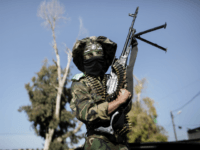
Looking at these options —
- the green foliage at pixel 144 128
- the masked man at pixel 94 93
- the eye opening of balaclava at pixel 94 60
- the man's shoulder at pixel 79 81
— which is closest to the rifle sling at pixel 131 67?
the masked man at pixel 94 93

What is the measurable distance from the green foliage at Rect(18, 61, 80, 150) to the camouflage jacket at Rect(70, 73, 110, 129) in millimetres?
14817

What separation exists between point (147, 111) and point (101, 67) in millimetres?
14481

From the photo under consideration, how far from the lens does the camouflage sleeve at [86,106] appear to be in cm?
159

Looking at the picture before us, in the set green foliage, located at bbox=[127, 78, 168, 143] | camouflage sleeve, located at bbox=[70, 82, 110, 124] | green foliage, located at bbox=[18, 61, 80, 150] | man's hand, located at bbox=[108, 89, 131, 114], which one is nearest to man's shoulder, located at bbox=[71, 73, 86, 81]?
camouflage sleeve, located at bbox=[70, 82, 110, 124]

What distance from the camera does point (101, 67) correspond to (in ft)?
6.70

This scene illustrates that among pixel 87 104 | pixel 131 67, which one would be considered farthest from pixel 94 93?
pixel 131 67

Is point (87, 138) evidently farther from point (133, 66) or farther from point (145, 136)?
point (145, 136)

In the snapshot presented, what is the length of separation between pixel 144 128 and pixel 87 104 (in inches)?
540

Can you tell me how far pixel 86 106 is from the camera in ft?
5.38

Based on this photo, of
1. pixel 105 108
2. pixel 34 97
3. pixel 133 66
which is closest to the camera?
pixel 105 108

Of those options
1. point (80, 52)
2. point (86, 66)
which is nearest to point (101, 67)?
point (86, 66)

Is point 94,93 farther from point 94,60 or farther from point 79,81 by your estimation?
point 94,60

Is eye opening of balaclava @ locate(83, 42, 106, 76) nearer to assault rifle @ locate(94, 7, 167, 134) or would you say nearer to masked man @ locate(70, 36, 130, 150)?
masked man @ locate(70, 36, 130, 150)

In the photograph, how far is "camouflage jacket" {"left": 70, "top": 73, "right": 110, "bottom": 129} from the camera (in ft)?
5.24
